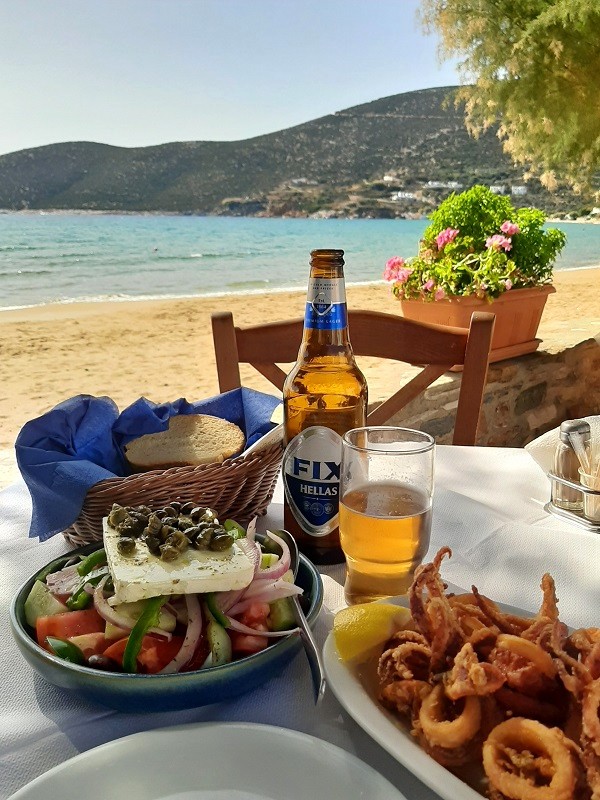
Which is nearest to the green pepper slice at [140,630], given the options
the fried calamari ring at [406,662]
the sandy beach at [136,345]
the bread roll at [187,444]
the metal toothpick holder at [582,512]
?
the fried calamari ring at [406,662]

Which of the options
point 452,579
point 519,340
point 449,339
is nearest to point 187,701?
point 452,579

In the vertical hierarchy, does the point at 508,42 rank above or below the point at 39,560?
above

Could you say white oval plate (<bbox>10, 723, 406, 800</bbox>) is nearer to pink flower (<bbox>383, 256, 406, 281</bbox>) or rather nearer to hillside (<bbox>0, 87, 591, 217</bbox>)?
pink flower (<bbox>383, 256, 406, 281</bbox>)

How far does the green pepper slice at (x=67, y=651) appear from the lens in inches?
25.2

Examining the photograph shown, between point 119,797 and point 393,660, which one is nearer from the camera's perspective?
point 119,797

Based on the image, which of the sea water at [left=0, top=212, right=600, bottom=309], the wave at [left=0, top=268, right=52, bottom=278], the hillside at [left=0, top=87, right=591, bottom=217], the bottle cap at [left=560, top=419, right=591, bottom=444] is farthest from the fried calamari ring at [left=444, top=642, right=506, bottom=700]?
the hillside at [left=0, top=87, right=591, bottom=217]

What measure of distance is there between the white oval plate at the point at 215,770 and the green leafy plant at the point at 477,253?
309 cm

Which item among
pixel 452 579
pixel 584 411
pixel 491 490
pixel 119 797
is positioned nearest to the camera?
pixel 119 797

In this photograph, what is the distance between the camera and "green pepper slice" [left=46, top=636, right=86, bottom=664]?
0.64m

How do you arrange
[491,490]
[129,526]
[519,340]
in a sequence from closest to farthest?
[129,526], [491,490], [519,340]

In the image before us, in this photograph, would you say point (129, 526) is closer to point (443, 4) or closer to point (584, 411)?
point (584, 411)

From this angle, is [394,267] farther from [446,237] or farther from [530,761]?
[530,761]

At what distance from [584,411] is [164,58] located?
47.1 metres

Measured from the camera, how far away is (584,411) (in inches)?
157
